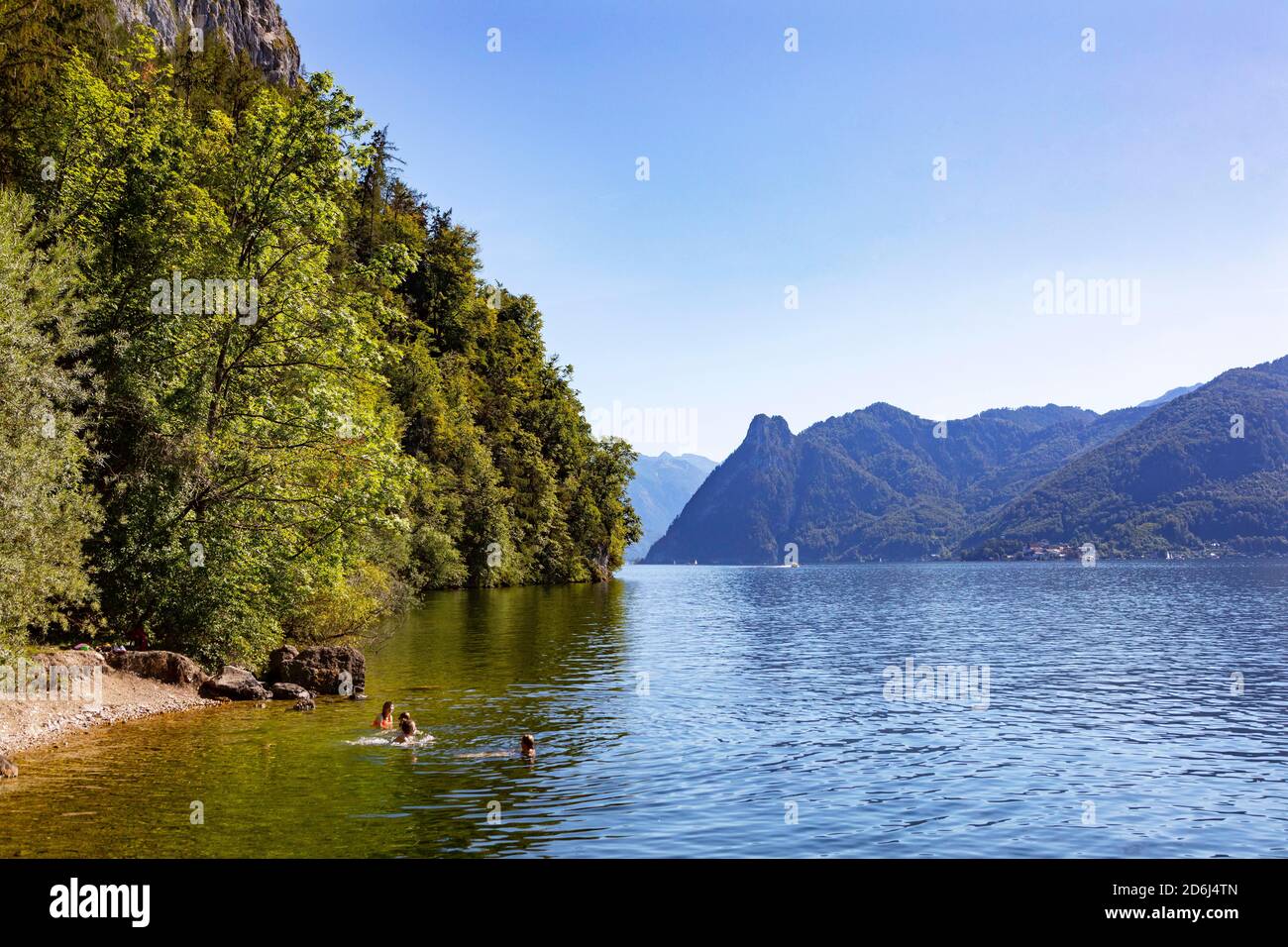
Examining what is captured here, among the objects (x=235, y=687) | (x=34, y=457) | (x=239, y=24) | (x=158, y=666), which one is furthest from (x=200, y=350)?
(x=239, y=24)

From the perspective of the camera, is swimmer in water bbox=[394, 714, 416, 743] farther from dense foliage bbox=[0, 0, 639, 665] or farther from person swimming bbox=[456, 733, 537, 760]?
dense foliage bbox=[0, 0, 639, 665]

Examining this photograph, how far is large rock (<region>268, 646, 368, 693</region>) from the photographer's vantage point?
123 ft

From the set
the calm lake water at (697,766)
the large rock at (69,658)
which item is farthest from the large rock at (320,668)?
the large rock at (69,658)

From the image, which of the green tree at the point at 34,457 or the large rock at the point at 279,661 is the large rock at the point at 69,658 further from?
the large rock at the point at 279,661

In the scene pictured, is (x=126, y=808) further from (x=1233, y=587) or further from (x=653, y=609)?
(x=1233, y=587)

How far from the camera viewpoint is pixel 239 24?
116938mm

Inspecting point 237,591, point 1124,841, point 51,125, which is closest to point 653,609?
point 237,591

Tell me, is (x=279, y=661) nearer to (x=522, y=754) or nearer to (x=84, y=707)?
(x=84, y=707)

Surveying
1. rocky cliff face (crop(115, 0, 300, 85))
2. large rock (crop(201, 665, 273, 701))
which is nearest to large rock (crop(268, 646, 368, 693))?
large rock (crop(201, 665, 273, 701))

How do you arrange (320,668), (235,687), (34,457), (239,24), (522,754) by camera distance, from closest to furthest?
(522,754), (34,457), (235,687), (320,668), (239,24)

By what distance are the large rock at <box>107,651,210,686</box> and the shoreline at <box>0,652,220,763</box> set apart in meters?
0.24

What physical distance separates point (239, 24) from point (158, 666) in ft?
363
